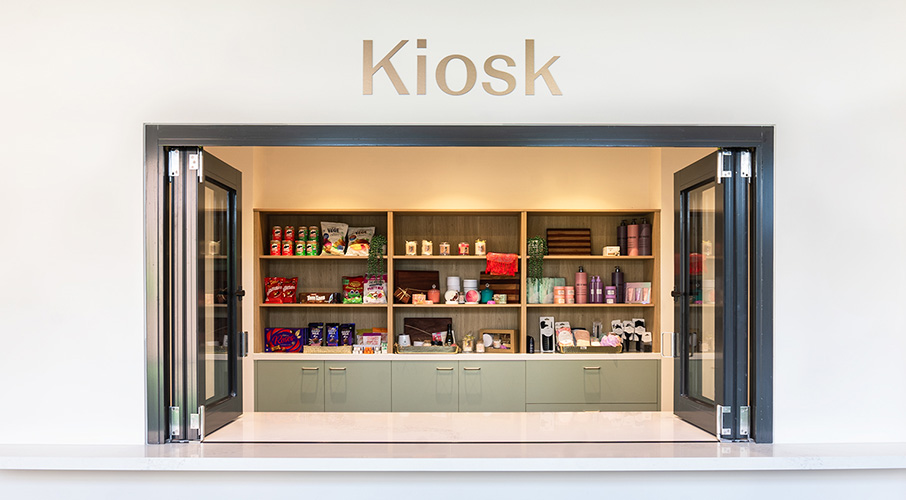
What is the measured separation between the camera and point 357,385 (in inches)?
215

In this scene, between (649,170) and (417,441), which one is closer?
(417,441)

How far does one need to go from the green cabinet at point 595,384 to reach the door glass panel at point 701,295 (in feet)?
7.13

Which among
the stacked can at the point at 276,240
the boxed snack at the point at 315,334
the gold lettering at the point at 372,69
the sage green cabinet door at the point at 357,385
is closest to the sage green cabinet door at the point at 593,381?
the sage green cabinet door at the point at 357,385

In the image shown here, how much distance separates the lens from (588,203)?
19.5ft

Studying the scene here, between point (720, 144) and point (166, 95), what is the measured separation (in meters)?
2.33

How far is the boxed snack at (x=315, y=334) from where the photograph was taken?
228 inches

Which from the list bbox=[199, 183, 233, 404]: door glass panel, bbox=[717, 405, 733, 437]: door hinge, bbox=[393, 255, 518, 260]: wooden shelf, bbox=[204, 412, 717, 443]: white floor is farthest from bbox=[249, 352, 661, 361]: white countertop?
bbox=[717, 405, 733, 437]: door hinge

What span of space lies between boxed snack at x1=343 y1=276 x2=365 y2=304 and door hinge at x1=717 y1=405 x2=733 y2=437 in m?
3.47
